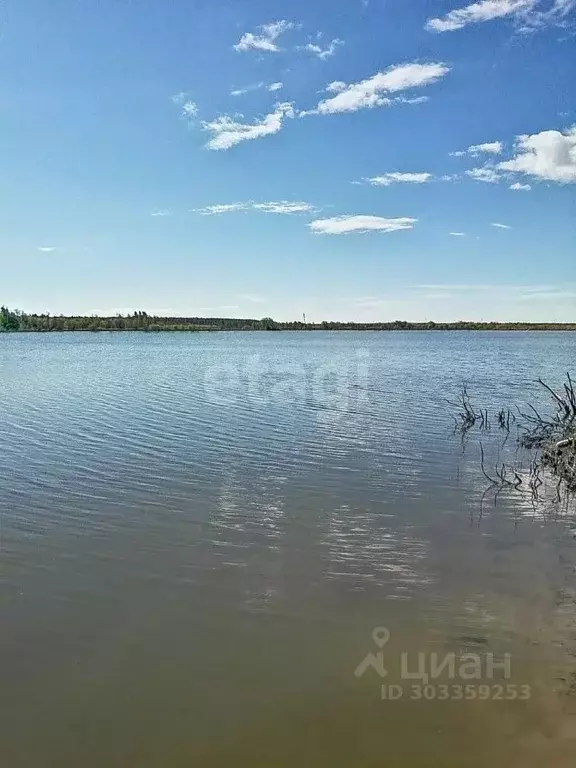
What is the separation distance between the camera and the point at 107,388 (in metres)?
23.0

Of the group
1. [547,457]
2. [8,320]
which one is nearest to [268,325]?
[8,320]

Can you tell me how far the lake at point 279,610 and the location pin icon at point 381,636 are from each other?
7 centimetres

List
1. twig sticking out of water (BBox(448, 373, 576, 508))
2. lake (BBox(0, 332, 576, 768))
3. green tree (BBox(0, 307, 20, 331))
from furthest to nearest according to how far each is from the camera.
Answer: green tree (BBox(0, 307, 20, 331)), twig sticking out of water (BBox(448, 373, 576, 508)), lake (BBox(0, 332, 576, 768))

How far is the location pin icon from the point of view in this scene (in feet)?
17.4

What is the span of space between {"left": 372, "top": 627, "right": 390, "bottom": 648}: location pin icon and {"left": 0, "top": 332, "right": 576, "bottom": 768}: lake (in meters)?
0.07

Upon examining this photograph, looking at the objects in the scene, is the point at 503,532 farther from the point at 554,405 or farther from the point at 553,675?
the point at 554,405

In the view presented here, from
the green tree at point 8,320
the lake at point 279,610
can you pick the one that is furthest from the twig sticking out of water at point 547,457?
the green tree at point 8,320

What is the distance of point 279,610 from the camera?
5863 millimetres

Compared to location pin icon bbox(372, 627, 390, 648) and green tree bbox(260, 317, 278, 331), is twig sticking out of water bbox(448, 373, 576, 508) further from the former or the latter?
green tree bbox(260, 317, 278, 331)

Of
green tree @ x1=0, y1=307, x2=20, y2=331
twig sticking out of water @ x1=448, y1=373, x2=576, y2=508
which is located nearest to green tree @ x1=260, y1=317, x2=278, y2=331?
green tree @ x1=0, y1=307, x2=20, y2=331

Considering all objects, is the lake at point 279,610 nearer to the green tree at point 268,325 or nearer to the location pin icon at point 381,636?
the location pin icon at point 381,636

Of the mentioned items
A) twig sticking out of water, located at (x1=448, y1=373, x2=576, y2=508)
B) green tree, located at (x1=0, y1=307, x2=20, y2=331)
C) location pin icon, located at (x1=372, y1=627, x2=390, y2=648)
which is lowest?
location pin icon, located at (x1=372, y1=627, x2=390, y2=648)

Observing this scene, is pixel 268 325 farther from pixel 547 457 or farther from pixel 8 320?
pixel 547 457

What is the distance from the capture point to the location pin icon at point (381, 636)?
530 cm
